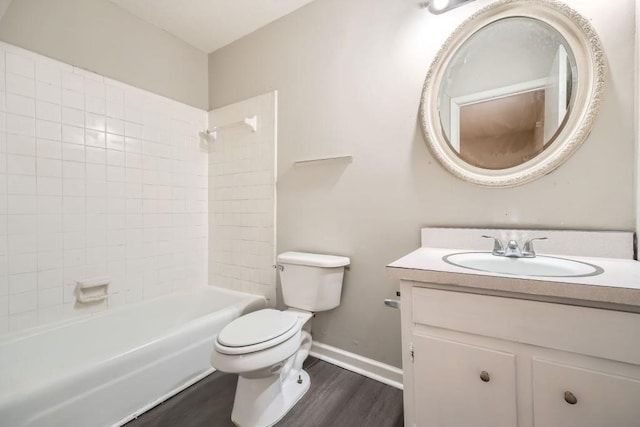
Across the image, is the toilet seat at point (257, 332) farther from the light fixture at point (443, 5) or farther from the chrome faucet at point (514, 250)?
the light fixture at point (443, 5)

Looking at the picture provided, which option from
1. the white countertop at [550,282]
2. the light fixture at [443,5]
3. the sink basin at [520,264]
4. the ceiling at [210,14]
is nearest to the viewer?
the white countertop at [550,282]

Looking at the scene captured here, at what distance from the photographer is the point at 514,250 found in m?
1.08

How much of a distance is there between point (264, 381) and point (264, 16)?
7.46 feet

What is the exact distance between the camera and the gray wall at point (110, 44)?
144 cm

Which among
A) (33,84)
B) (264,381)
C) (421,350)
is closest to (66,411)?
(264,381)

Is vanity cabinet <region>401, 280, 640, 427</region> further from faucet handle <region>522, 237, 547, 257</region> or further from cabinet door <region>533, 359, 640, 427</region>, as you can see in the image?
faucet handle <region>522, 237, 547, 257</region>

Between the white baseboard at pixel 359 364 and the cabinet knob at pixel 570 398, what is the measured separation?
2.72 ft

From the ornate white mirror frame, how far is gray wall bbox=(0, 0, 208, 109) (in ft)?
6.25

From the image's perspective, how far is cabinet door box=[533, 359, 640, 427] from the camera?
0.67 metres

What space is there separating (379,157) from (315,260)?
27.6 inches

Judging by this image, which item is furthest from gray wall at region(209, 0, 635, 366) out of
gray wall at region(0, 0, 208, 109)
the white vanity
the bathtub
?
the bathtub

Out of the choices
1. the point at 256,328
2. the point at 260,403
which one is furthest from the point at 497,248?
the point at 260,403

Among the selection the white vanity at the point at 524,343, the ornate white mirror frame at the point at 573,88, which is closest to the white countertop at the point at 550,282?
the white vanity at the point at 524,343

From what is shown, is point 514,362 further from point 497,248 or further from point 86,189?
point 86,189
